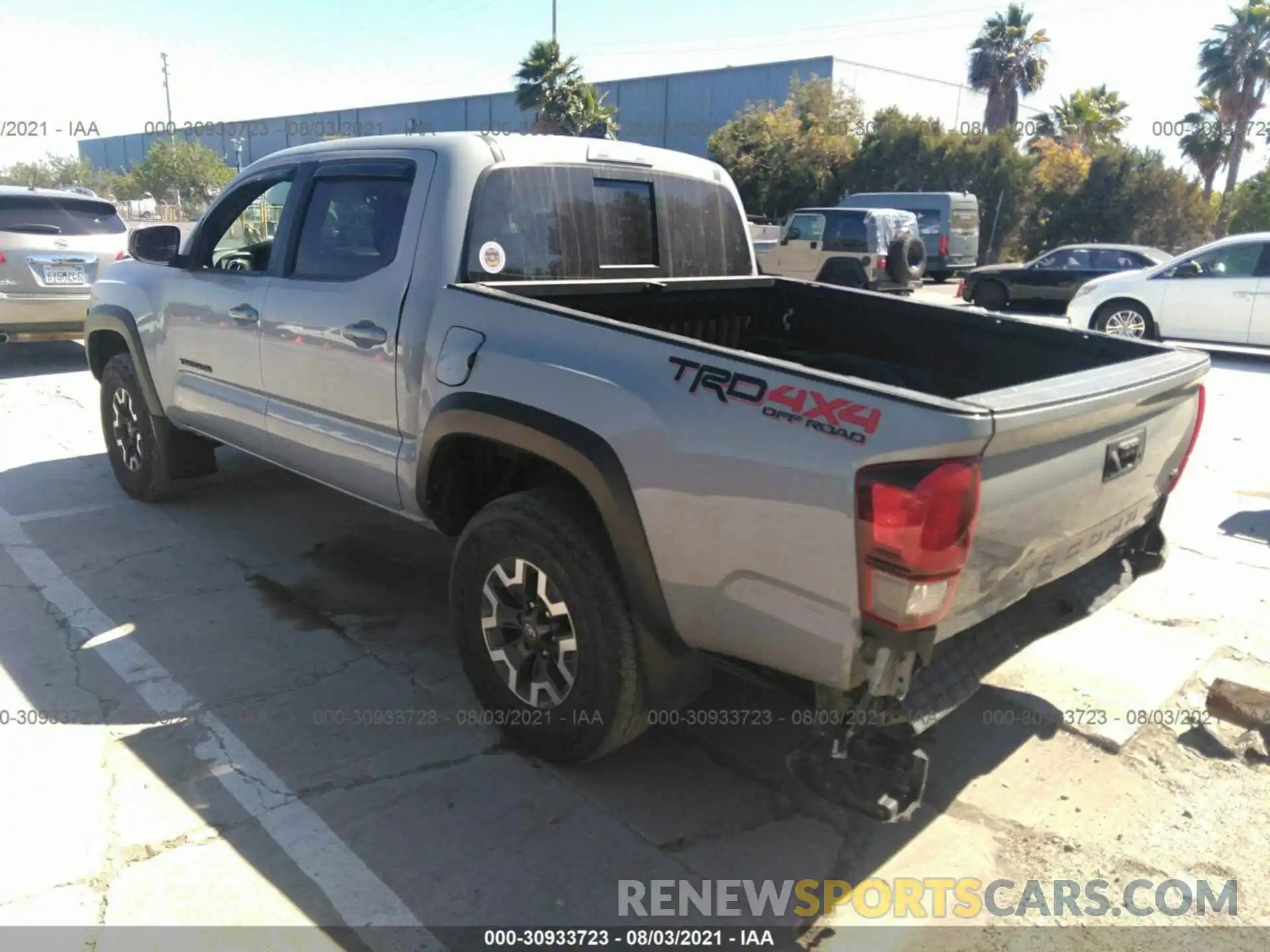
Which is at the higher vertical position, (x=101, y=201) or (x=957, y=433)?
(x=101, y=201)

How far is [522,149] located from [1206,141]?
44305mm

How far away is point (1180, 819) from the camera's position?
10.1ft

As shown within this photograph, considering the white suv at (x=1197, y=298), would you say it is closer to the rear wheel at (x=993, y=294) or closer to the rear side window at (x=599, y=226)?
the rear wheel at (x=993, y=294)

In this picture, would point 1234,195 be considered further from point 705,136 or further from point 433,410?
point 433,410

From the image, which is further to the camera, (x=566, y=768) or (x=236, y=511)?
(x=236, y=511)

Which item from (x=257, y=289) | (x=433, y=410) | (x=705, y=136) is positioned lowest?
(x=433, y=410)

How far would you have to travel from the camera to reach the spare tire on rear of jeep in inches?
665

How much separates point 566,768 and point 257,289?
2.58m

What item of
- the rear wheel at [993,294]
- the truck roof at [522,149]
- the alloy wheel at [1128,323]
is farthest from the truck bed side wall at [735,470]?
the rear wheel at [993,294]

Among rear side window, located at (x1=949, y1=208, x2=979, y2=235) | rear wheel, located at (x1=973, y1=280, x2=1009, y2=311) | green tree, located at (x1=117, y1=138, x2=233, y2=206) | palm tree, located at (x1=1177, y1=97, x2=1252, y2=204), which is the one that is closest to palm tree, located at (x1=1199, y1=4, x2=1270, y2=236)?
palm tree, located at (x1=1177, y1=97, x2=1252, y2=204)

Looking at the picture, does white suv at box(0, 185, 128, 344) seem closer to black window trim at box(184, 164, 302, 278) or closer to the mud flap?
black window trim at box(184, 164, 302, 278)

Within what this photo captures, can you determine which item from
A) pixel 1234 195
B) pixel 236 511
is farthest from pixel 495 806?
pixel 1234 195

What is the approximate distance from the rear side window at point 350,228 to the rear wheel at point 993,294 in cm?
1530

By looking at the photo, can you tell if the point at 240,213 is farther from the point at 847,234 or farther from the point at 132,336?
the point at 847,234
